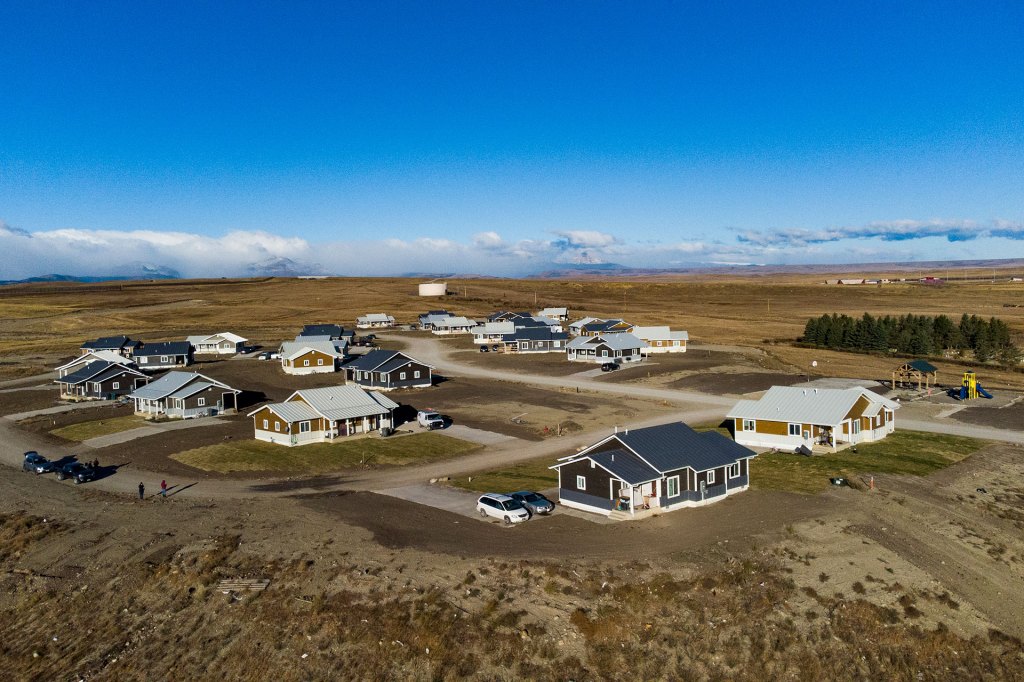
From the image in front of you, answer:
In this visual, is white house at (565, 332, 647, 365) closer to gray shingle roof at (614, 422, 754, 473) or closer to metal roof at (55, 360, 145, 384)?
metal roof at (55, 360, 145, 384)

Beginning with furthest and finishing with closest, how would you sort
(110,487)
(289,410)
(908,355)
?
(908,355) < (289,410) < (110,487)

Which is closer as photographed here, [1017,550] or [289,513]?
[1017,550]

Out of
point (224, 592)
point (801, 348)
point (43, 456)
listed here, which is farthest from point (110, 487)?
point (801, 348)

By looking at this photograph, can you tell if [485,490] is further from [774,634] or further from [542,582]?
[774,634]

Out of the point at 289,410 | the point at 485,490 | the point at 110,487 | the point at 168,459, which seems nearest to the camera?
the point at 485,490
